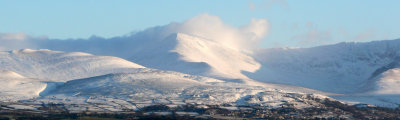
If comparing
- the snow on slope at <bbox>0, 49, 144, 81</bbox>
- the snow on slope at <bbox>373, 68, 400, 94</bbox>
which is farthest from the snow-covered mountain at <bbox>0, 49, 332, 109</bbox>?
the snow on slope at <bbox>373, 68, 400, 94</bbox>

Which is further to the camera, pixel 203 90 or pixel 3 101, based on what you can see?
pixel 203 90

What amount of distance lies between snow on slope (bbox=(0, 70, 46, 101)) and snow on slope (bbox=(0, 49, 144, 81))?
24.4 m

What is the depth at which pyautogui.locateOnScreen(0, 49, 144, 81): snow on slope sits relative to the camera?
18062 cm

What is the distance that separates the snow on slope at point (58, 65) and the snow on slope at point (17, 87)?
24.4 metres

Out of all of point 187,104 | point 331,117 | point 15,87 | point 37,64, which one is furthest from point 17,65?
point 331,117

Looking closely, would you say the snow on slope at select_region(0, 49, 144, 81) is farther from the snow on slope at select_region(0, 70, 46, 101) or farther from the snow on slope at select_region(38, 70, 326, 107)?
the snow on slope at select_region(38, 70, 326, 107)

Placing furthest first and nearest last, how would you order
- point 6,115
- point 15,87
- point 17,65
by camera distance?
point 17,65 → point 15,87 → point 6,115

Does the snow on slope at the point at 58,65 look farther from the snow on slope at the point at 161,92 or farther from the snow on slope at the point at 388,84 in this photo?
the snow on slope at the point at 388,84

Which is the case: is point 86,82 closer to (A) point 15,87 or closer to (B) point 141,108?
(A) point 15,87

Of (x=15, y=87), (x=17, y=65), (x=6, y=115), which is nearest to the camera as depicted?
(x=6, y=115)

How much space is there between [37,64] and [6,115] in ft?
308

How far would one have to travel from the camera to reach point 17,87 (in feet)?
464

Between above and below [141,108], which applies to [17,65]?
above

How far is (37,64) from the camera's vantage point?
18950cm
